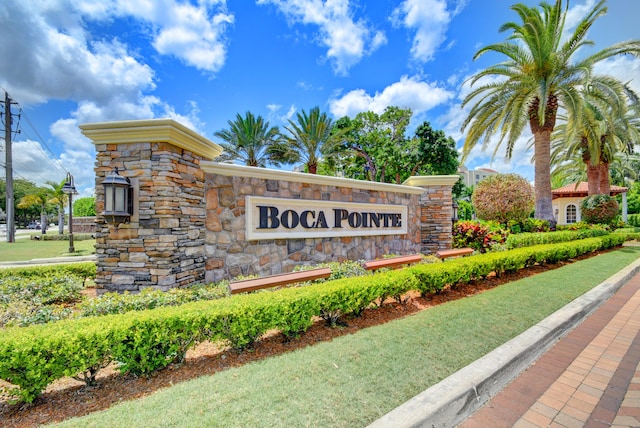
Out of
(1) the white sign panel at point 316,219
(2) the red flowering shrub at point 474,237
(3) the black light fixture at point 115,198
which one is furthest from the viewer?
(2) the red flowering shrub at point 474,237

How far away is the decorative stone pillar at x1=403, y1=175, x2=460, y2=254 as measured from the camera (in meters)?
9.38

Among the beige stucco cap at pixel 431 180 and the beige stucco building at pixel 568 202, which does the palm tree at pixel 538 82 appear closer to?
the beige stucco cap at pixel 431 180

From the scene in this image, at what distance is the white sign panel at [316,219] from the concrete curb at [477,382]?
4071 millimetres

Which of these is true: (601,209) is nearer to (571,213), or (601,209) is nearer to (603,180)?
(603,180)

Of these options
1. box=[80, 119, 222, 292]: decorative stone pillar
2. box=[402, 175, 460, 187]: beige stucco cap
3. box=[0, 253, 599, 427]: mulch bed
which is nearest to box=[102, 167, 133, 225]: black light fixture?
box=[80, 119, 222, 292]: decorative stone pillar

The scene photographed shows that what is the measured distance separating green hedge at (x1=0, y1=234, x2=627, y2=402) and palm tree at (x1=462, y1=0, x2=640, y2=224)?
40.2ft

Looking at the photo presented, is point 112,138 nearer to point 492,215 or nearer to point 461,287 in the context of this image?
point 461,287

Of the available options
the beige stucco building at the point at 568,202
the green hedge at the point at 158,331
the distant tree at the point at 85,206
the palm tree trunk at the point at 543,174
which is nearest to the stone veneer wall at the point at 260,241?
the green hedge at the point at 158,331

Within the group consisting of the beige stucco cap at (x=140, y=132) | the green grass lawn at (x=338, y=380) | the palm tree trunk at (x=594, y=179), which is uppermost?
the palm tree trunk at (x=594, y=179)

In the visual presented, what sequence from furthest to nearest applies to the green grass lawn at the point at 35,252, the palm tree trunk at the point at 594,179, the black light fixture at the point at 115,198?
the palm tree trunk at the point at 594,179
the green grass lawn at the point at 35,252
the black light fixture at the point at 115,198

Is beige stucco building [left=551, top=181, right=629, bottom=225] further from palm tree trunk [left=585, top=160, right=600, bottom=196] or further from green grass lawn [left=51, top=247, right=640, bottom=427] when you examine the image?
green grass lawn [left=51, top=247, right=640, bottom=427]

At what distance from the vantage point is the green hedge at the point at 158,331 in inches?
93.3

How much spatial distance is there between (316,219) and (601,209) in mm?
19229

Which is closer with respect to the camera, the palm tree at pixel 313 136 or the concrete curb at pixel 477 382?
the concrete curb at pixel 477 382
